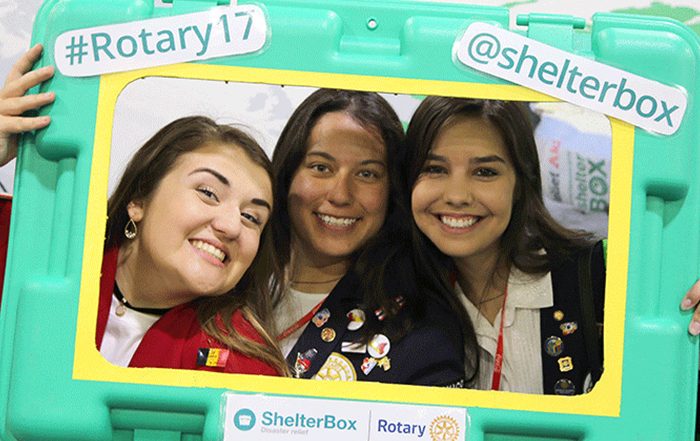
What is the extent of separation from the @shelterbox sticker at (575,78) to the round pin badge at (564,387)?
0.22 meters

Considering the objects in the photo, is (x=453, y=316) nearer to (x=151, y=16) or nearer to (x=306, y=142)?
(x=306, y=142)

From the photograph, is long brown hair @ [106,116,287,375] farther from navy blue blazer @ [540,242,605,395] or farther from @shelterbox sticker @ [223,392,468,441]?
navy blue blazer @ [540,242,605,395]

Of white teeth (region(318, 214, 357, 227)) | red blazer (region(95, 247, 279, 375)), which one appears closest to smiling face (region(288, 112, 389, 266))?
white teeth (region(318, 214, 357, 227))

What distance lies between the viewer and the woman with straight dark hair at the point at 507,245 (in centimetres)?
70

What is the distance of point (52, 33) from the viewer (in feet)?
2.35

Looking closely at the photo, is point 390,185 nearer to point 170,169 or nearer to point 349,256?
point 349,256

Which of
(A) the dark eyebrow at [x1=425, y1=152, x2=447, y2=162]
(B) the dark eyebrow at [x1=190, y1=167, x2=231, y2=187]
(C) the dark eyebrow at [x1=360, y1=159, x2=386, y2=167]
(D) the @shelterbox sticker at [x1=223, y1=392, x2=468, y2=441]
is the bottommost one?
(D) the @shelterbox sticker at [x1=223, y1=392, x2=468, y2=441]

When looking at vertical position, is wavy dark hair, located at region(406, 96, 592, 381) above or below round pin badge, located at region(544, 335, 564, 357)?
above

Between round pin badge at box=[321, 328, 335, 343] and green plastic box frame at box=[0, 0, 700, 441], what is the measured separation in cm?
4

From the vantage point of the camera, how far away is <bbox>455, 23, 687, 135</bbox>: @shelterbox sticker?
0.70 m

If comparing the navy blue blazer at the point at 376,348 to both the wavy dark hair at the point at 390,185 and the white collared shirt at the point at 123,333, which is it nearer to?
the wavy dark hair at the point at 390,185

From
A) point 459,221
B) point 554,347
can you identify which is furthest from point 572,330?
point 459,221

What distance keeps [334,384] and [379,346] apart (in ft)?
0.16

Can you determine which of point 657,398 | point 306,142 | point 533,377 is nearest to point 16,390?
point 306,142
